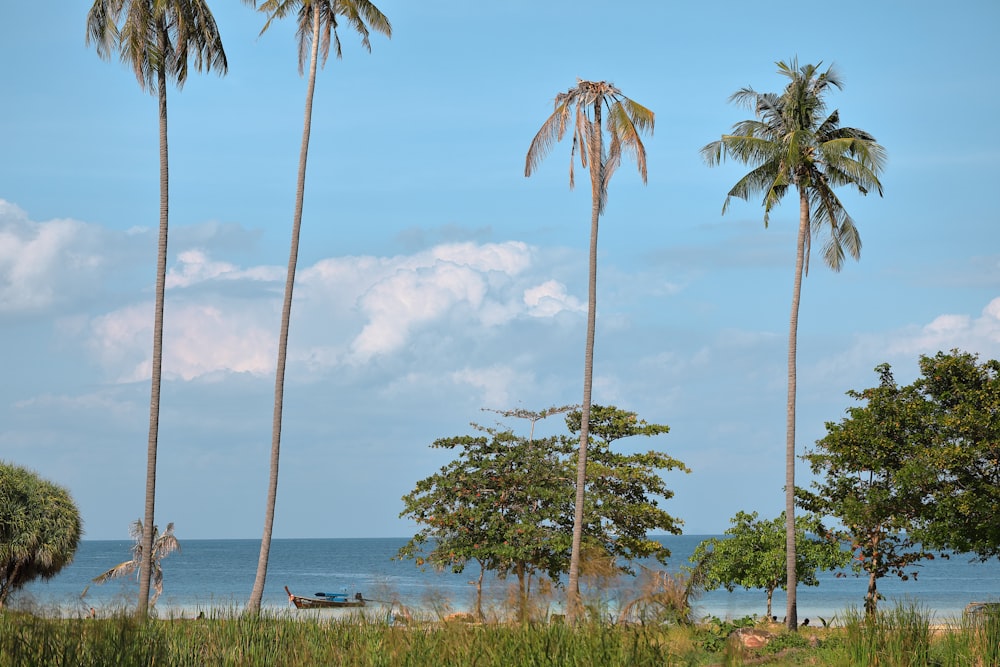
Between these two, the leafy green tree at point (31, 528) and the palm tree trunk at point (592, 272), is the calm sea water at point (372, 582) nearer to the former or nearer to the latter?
the leafy green tree at point (31, 528)

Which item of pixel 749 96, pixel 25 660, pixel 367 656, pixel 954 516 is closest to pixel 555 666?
pixel 367 656

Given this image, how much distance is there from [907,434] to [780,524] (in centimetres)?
658

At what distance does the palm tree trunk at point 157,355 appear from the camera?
24953mm

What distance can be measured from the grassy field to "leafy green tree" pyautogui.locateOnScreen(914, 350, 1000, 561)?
523 inches

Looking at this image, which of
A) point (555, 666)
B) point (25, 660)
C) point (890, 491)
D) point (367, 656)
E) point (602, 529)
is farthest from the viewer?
point (602, 529)

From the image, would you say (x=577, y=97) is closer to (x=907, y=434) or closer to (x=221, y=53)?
(x=221, y=53)

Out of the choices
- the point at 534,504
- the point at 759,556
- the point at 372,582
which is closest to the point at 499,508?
the point at 534,504

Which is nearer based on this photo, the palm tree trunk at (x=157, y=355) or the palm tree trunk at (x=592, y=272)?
the palm tree trunk at (x=157, y=355)

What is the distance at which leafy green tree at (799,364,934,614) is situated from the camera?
29250 millimetres

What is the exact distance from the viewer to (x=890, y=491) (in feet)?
97.5

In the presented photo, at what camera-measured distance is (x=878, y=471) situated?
30484 millimetres

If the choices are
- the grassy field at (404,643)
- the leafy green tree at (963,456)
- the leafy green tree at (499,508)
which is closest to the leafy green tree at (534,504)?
the leafy green tree at (499,508)

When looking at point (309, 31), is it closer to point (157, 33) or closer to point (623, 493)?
point (157, 33)

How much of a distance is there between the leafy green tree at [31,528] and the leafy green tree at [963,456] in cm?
2340
